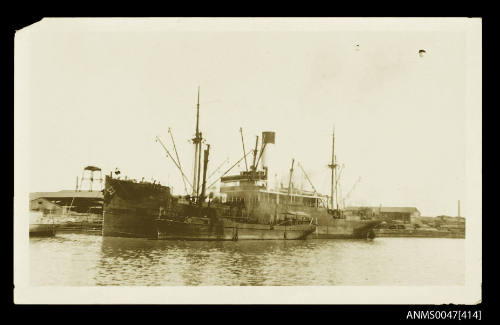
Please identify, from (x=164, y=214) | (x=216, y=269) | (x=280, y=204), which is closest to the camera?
(x=216, y=269)

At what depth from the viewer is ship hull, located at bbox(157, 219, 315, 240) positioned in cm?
2569

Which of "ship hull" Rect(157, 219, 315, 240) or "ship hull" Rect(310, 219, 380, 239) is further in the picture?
"ship hull" Rect(310, 219, 380, 239)

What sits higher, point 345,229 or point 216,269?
point 216,269

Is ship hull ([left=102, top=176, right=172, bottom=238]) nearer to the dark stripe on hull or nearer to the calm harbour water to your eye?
the dark stripe on hull

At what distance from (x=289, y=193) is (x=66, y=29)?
2536cm

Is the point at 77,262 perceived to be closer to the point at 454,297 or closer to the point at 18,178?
the point at 18,178

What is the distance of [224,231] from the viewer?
2764 cm

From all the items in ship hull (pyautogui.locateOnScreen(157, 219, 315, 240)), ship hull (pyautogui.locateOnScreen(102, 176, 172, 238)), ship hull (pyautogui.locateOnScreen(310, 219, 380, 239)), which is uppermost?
ship hull (pyautogui.locateOnScreen(102, 176, 172, 238))

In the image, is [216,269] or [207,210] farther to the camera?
[207,210]

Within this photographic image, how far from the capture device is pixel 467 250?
11.5 m

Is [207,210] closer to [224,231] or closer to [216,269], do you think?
[224,231]

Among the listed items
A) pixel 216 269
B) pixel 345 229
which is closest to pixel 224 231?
pixel 216 269

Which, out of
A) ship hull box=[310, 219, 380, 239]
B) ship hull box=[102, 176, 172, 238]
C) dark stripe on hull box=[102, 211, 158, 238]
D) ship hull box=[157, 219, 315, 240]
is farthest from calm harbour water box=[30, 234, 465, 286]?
ship hull box=[310, 219, 380, 239]

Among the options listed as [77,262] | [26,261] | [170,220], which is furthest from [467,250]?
[170,220]
